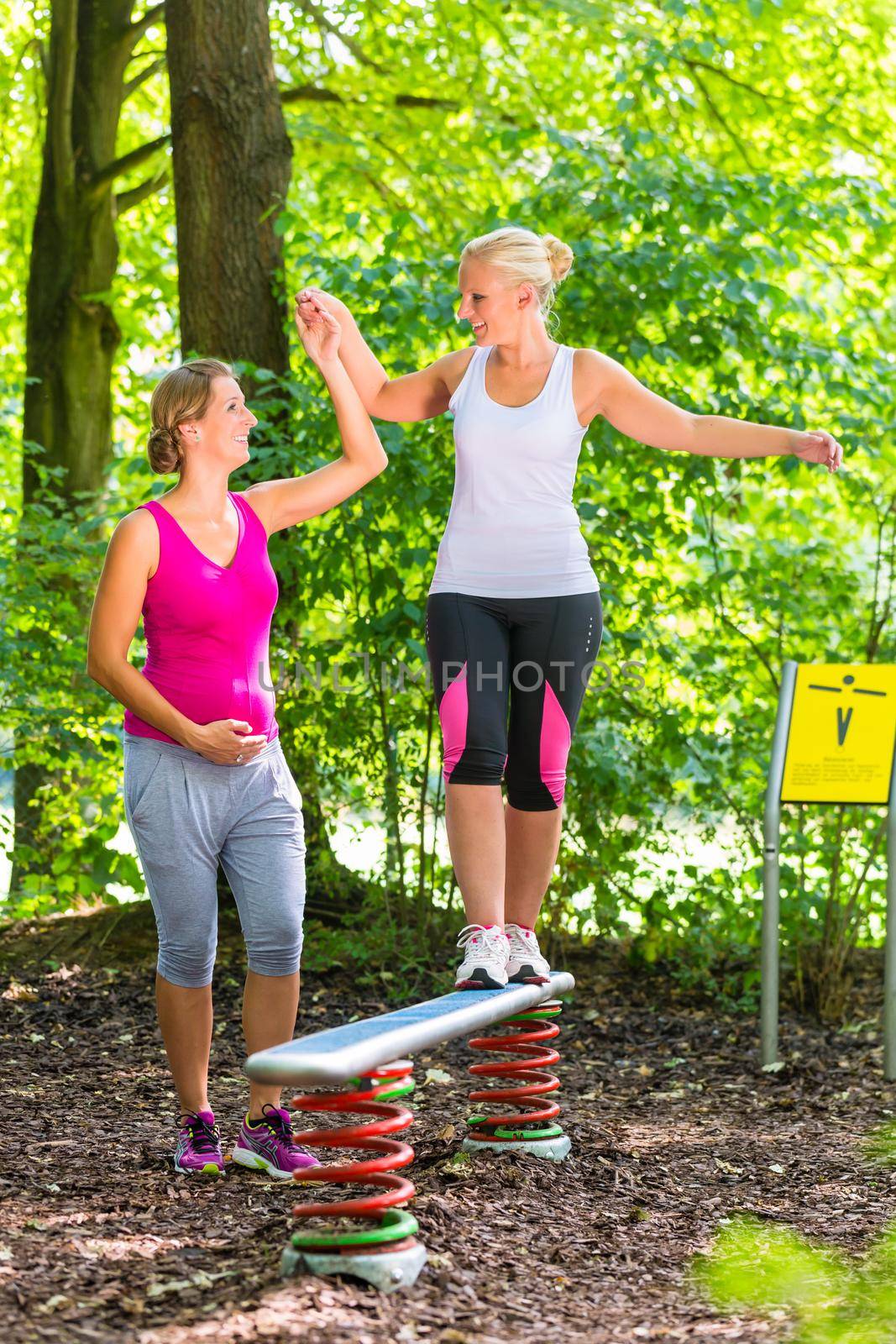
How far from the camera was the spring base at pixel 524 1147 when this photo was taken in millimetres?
3963

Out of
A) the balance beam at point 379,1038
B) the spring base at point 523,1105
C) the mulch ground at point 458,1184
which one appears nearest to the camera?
the balance beam at point 379,1038

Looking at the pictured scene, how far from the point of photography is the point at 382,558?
6.27 metres

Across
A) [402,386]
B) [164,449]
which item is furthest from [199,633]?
[402,386]

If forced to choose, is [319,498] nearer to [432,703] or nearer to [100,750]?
[432,703]

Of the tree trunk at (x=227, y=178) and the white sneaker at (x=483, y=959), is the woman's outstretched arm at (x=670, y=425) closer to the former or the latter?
the white sneaker at (x=483, y=959)

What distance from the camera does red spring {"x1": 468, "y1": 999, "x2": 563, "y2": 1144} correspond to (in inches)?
157

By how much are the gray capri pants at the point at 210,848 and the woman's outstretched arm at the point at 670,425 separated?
1.28 meters

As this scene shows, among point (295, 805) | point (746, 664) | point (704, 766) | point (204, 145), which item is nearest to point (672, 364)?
point (746, 664)

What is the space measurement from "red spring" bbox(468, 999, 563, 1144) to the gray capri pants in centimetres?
76

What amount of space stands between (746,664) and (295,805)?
354 centimetres

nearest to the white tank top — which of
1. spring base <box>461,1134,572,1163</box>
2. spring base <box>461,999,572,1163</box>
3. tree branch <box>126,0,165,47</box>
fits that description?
spring base <box>461,999,572,1163</box>

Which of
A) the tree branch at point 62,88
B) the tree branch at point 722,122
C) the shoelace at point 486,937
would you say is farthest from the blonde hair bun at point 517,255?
the tree branch at point 62,88

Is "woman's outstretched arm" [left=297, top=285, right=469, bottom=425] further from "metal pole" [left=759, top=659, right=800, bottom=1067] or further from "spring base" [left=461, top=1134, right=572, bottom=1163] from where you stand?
"metal pole" [left=759, top=659, right=800, bottom=1067]

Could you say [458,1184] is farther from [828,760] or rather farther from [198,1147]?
[828,760]
